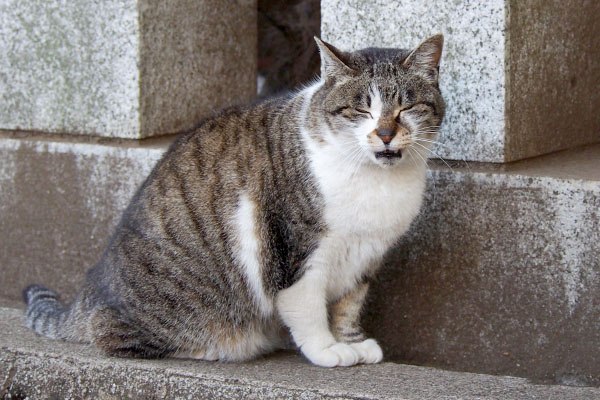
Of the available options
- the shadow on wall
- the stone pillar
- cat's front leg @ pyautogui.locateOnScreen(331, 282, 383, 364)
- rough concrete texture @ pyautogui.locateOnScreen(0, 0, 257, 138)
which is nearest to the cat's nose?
cat's front leg @ pyautogui.locateOnScreen(331, 282, 383, 364)

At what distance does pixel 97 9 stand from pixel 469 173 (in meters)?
1.75

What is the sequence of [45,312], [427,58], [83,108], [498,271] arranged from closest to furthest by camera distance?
[427,58] → [498,271] → [45,312] → [83,108]

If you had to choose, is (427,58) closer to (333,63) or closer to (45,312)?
(333,63)

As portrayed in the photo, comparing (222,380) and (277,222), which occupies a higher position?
(277,222)

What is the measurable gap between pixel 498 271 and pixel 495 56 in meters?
0.80

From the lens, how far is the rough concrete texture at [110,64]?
3.78 m

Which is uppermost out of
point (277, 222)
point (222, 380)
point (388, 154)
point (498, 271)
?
point (388, 154)

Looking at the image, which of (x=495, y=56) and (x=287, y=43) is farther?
(x=287, y=43)

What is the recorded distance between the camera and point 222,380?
2.97 meters

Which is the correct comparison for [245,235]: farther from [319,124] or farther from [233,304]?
[319,124]

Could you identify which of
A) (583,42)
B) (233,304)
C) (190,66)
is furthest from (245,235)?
(583,42)

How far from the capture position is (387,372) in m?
3.09

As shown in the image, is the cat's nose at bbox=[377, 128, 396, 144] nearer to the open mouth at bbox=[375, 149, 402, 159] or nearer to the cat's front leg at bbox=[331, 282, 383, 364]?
the open mouth at bbox=[375, 149, 402, 159]

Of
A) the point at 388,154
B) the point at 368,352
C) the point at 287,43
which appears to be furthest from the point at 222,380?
the point at 287,43
